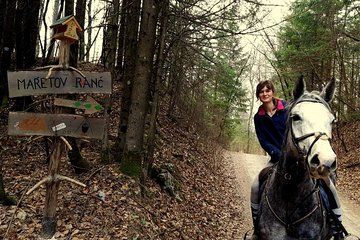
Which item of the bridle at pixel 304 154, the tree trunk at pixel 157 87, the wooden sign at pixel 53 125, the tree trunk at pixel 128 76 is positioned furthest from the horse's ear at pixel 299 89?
the tree trunk at pixel 128 76

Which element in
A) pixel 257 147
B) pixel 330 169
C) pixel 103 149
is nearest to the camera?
pixel 330 169

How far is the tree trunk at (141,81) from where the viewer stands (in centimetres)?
750

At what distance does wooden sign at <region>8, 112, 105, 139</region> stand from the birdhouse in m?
1.20

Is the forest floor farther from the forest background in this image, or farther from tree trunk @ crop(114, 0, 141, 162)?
tree trunk @ crop(114, 0, 141, 162)

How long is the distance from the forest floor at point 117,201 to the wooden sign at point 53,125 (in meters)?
0.64

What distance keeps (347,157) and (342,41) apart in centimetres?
623

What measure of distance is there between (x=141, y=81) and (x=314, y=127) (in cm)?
447

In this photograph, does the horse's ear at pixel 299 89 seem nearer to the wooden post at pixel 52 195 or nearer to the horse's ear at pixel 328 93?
the horse's ear at pixel 328 93

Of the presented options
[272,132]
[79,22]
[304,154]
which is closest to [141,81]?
[79,22]

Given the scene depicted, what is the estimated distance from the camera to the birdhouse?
5.45 metres

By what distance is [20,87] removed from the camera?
5.38 m

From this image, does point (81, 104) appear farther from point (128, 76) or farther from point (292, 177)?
point (128, 76)

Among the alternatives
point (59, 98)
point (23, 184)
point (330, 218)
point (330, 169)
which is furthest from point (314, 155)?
point (23, 184)

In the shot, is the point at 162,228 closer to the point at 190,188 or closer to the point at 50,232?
the point at 50,232
